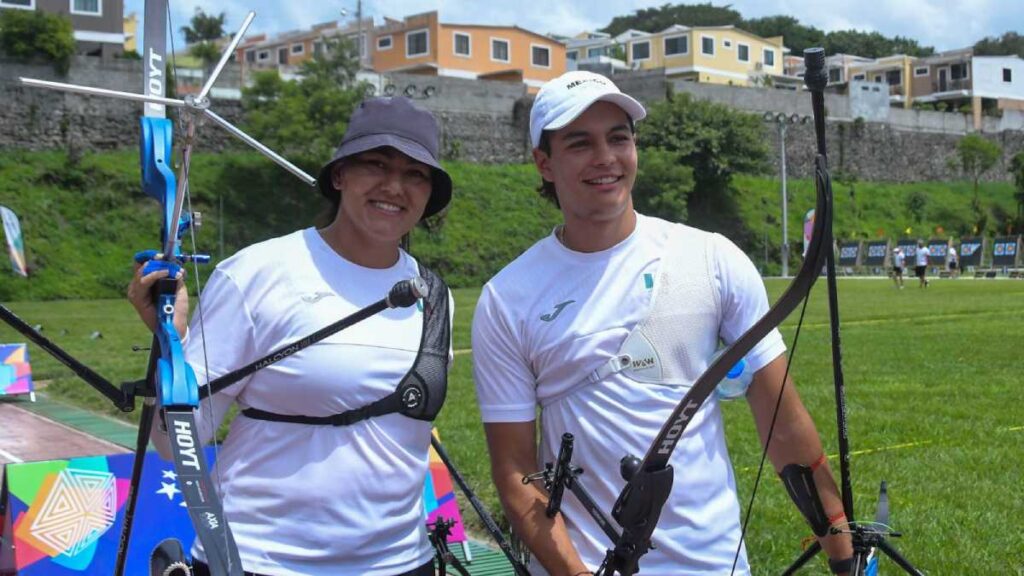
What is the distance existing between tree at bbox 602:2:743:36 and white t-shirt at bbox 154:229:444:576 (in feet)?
464

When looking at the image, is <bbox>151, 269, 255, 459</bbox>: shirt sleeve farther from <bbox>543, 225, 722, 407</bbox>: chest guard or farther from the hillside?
the hillside

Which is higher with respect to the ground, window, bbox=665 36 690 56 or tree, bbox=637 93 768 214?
window, bbox=665 36 690 56

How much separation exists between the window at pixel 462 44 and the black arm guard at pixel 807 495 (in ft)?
224

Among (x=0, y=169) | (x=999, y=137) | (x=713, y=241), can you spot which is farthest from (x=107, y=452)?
(x=999, y=137)

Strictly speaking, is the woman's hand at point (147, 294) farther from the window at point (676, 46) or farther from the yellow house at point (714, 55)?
the window at point (676, 46)

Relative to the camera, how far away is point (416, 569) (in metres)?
2.71

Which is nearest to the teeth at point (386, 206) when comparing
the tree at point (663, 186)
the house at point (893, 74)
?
the tree at point (663, 186)

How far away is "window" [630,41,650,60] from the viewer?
9131 centimetres

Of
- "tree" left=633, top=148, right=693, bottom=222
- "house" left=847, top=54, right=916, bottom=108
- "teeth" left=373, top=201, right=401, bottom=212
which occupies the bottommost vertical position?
"teeth" left=373, top=201, right=401, bottom=212

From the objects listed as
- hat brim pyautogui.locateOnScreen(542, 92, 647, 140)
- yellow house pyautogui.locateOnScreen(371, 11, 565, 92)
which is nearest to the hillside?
yellow house pyautogui.locateOnScreen(371, 11, 565, 92)

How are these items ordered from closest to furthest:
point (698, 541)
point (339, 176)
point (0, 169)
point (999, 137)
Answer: point (698, 541), point (339, 176), point (0, 169), point (999, 137)

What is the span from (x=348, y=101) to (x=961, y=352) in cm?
2999

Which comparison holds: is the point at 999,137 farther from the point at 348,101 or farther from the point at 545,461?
the point at 545,461

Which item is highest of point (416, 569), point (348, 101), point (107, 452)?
point (348, 101)
